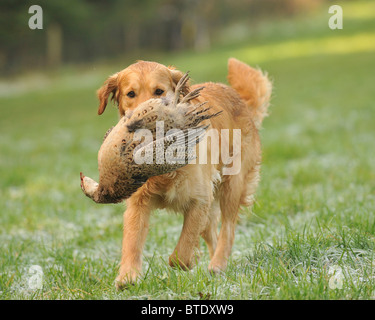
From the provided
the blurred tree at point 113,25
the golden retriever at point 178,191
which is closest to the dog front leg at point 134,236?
the golden retriever at point 178,191

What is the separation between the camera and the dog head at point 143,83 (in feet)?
10.5

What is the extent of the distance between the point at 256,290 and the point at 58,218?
3.42 meters

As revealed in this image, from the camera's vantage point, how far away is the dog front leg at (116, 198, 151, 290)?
10.7ft

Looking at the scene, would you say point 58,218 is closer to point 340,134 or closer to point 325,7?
point 340,134

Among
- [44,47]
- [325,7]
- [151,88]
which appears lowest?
[151,88]

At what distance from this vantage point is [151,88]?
126 inches

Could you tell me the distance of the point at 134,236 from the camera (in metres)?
3.33

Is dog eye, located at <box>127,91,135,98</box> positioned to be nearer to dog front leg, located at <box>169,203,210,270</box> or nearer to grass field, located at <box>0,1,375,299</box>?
dog front leg, located at <box>169,203,210,270</box>

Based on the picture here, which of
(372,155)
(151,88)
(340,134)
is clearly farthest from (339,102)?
(151,88)

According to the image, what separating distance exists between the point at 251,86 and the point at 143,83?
1.82 meters

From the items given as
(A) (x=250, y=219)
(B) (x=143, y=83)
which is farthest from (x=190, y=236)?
(A) (x=250, y=219)

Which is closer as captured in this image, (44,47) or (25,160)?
(25,160)

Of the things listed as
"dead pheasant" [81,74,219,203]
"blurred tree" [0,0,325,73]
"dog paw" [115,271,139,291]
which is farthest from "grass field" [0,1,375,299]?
"blurred tree" [0,0,325,73]

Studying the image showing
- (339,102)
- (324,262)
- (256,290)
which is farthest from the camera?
(339,102)
